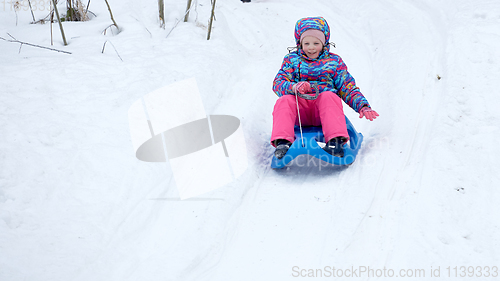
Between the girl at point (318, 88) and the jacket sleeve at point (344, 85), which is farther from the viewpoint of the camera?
the jacket sleeve at point (344, 85)

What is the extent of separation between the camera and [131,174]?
2342mm

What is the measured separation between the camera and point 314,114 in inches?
109

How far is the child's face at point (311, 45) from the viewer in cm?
271

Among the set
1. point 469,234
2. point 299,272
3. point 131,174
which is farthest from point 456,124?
point 131,174

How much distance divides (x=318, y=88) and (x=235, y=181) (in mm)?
976

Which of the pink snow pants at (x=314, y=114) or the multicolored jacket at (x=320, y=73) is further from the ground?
the multicolored jacket at (x=320, y=73)

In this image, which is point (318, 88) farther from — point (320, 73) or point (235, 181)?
point (235, 181)

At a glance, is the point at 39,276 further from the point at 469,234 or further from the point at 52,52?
the point at 52,52

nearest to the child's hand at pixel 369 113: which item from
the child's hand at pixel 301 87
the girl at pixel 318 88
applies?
the girl at pixel 318 88

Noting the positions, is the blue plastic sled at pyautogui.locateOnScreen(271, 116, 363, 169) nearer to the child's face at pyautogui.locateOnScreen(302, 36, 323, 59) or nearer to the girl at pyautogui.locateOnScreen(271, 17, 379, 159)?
the girl at pyautogui.locateOnScreen(271, 17, 379, 159)

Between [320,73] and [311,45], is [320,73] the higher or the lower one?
the lower one

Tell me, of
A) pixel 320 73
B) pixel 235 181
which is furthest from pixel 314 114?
pixel 235 181

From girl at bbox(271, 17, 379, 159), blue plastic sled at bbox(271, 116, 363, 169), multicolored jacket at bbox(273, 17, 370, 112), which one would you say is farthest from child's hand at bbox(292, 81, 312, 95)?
blue plastic sled at bbox(271, 116, 363, 169)

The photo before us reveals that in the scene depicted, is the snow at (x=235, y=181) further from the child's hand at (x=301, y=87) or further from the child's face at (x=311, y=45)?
the child's face at (x=311, y=45)
